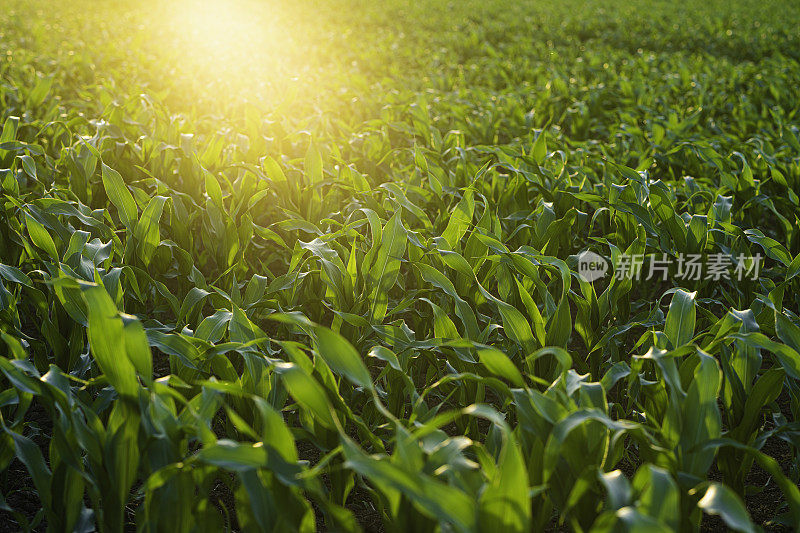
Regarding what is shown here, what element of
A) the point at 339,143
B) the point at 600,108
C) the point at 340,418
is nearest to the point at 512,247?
the point at 340,418

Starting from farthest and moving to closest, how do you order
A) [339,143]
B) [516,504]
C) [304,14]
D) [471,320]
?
[304,14], [339,143], [471,320], [516,504]

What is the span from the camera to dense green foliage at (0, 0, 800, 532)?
4.04 ft

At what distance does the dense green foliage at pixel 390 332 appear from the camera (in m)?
1.23

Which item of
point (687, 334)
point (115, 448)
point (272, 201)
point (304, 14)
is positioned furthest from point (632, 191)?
point (304, 14)

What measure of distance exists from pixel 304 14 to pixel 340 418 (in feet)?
40.1

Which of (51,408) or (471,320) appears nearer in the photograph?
(51,408)

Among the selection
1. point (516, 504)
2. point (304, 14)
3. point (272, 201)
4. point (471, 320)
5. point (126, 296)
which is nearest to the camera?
point (516, 504)

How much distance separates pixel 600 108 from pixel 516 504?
4.72 meters

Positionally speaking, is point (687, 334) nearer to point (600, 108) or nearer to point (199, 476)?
point (199, 476)

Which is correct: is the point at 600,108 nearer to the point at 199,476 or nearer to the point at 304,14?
the point at 199,476

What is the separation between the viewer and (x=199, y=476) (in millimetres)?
1279

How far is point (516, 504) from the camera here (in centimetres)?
105

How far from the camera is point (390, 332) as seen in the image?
180 centimetres

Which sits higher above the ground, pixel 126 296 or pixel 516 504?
pixel 516 504
